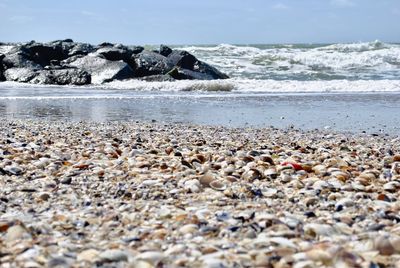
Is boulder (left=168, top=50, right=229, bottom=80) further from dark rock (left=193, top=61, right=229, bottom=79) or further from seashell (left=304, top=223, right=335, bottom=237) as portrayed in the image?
seashell (left=304, top=223, right=335, bottom=237)

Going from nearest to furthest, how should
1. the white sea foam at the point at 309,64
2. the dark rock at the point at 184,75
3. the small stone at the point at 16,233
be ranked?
the small stone at the point at 16,233 < the dark rock at the point at 184,75 < the white sea foam at the point at 309,64

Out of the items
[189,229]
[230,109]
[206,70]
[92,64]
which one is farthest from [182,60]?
[189,229]

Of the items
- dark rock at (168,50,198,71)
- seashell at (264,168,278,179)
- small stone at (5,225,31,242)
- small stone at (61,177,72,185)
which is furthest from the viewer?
dark rock at (168,50,198,71)

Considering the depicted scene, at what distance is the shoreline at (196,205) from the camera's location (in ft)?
7.86

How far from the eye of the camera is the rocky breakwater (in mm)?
23266

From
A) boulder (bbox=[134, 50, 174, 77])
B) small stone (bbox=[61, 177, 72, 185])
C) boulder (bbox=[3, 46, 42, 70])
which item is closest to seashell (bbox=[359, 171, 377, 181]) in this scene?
small stone (bbox=[61, 177, 72, 185])

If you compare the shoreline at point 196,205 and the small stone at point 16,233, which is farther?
the small stone at point 16,233

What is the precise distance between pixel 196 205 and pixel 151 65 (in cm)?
2240

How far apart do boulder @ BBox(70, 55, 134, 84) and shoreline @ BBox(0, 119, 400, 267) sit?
17.3 metres

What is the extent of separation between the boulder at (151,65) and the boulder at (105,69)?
0.78 metres

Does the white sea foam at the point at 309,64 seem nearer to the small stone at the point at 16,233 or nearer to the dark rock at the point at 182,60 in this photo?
the dark rock at the point at 182,60

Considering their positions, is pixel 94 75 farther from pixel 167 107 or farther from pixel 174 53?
pixel 167 107

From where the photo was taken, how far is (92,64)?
25156 mm

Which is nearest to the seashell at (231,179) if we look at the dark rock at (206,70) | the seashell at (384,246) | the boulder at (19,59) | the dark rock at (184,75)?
the seashell at (384,246)
